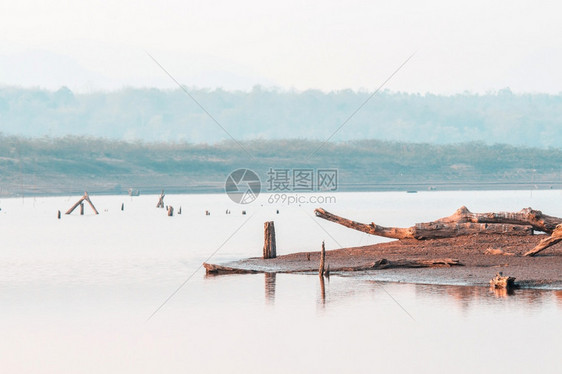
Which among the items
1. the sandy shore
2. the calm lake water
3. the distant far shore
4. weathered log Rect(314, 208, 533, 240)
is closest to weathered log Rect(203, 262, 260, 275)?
the sandy shore

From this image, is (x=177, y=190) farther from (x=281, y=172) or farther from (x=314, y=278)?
(x=314, y=278)

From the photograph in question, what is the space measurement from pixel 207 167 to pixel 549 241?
154666mm

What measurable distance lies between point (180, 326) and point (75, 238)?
36707 millimetres

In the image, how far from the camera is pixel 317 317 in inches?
907

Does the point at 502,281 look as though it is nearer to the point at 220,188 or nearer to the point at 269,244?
the point at 269,244

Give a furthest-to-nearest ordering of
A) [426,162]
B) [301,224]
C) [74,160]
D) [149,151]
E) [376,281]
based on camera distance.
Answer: [426,162], [149,151], [74,160], [301,224], [376,281]

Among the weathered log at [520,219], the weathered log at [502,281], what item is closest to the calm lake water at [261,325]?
the weathered log at [502,281]

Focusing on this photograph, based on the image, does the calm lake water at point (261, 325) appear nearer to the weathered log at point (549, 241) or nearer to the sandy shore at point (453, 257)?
the sandy shore at point (453, 257)

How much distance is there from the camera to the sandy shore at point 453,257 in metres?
27.2

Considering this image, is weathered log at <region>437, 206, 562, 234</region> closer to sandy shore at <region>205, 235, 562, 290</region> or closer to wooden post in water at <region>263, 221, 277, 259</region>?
sandy shore at <region>205, 235, 562, 290</region>

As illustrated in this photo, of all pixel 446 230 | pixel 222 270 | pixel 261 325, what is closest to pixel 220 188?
pixel 222 270

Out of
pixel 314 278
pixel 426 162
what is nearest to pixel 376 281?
pixel 314 278

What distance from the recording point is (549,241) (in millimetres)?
26906

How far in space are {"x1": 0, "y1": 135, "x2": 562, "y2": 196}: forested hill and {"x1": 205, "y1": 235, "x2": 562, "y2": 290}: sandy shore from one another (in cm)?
12121
